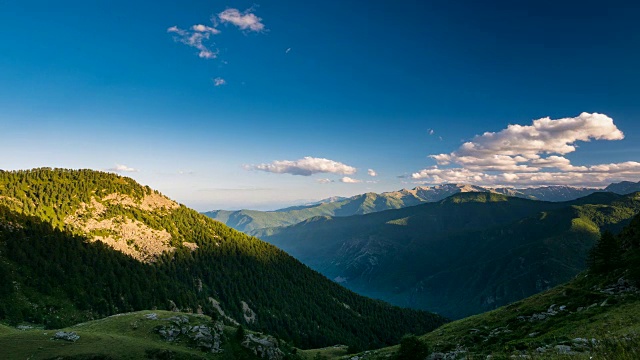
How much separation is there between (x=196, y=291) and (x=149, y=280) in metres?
35.4

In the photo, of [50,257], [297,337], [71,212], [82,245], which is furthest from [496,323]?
[71,212]

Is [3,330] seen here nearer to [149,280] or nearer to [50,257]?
[50,257]

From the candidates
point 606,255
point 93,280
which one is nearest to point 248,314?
point 93,280

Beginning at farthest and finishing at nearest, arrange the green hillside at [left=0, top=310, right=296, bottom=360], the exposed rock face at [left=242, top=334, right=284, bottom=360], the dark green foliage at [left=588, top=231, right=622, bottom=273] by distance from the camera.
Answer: the dark green foliage at [left=588, top=231, right=622, bottom=273]
the exposed rock face at [left=242, top=334, right=284, bottom=360]
the green hillside at [left=0, top=310, right=296, bottom=360]

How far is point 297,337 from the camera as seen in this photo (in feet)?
574

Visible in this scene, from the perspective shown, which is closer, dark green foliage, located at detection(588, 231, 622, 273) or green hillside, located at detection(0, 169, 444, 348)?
dark green foliage, located at detection(588, 231, 622, 273)

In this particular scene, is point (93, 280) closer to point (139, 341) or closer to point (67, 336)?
point (139, 341)

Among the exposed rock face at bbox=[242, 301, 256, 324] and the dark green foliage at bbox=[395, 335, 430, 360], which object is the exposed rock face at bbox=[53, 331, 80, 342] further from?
the exposed rock face at bbox=[242, 301, 256, 324]

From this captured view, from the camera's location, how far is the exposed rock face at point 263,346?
69.8m

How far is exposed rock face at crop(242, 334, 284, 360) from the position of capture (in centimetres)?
6975

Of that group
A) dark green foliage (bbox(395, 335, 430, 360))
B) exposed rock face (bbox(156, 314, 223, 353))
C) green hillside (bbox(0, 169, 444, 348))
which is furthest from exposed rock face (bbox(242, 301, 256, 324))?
dark green foliage (bbox(395, 335, 430, 360))

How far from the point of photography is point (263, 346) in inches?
2820

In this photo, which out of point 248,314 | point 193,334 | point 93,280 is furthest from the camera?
point 248,314

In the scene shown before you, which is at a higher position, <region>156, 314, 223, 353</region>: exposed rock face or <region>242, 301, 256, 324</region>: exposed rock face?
<region>156, 314, 223, 353</region>: exposed rock face
